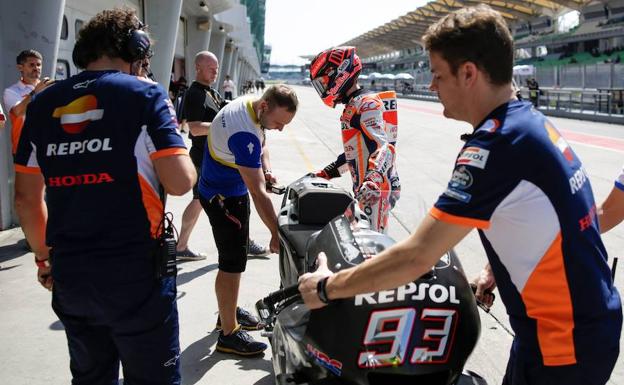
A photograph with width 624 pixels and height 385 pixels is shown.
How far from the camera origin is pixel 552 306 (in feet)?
5.83

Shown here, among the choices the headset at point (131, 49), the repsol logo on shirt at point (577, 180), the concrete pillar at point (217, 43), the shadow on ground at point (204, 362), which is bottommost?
the shadow on ground at point (204, 362)

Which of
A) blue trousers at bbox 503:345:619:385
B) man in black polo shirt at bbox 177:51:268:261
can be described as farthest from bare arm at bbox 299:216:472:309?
man in black polo shirt at bbox 177:51:268:261

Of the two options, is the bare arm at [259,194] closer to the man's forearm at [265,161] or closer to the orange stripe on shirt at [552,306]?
the man's forearm at [265,161]

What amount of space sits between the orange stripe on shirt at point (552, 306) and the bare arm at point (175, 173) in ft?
4.37

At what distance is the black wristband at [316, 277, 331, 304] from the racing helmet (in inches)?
102

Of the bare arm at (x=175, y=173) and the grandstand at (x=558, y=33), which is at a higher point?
the grandstand at (x=558, y=33)

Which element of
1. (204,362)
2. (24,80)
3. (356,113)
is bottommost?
(204,362)

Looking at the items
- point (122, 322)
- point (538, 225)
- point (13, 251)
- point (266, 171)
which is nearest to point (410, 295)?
point (538, 225)

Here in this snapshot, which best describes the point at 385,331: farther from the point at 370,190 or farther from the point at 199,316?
the point at 199,316

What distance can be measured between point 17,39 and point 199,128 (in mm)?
2503

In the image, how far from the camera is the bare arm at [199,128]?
6324 mm

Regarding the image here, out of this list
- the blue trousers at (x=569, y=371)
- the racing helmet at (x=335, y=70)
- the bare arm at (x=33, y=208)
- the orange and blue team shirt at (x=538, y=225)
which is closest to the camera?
the orange and blue team shirt at (x=538, y=225)

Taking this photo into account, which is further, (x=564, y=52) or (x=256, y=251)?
(x=564, y=52)

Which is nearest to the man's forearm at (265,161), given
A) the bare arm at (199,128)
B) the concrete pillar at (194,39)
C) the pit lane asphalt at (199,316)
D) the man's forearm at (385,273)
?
the pit lane asphalt at (199,316)
